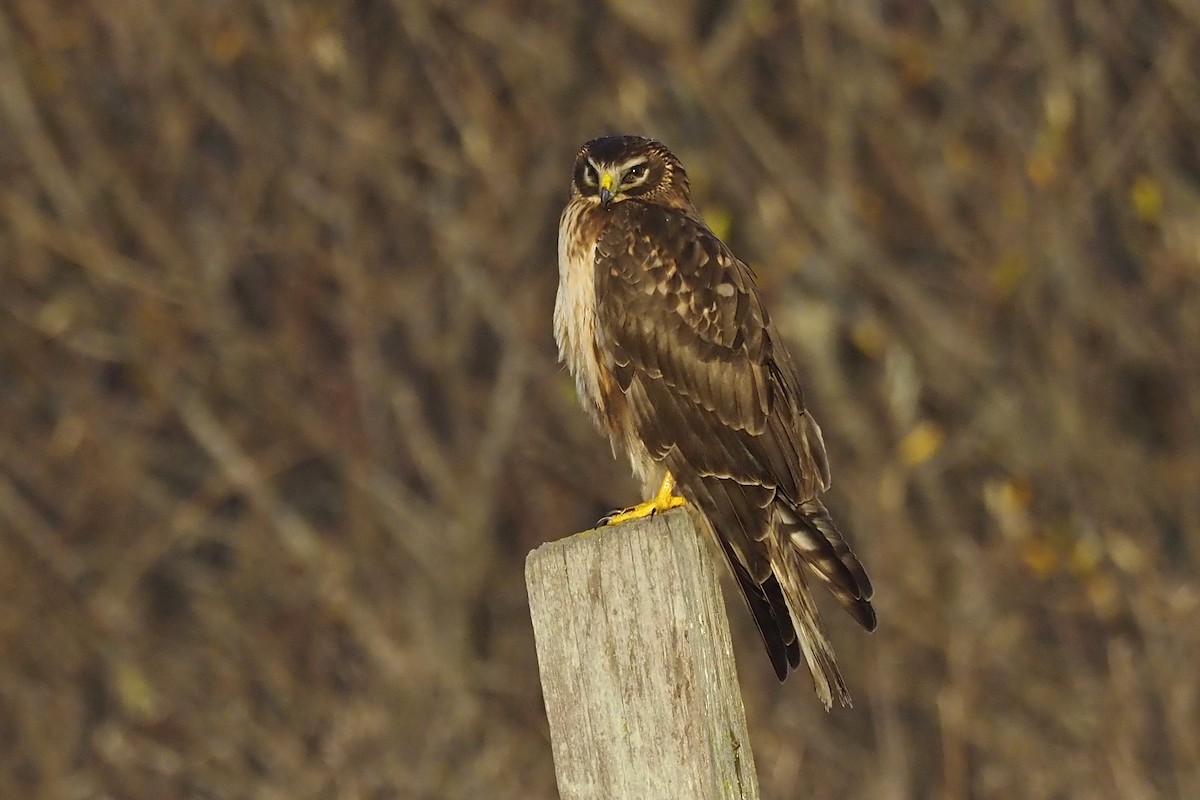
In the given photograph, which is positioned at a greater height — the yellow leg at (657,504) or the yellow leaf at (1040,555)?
the yellow leaf at (1040,555)

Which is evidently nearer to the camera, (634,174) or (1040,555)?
(634,174)

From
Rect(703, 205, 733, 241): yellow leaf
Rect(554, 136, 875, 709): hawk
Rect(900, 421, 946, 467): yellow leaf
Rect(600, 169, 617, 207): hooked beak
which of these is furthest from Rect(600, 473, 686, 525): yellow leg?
Rect(900, 421, 946, 467): yellow leaf

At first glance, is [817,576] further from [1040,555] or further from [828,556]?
[1040,555]

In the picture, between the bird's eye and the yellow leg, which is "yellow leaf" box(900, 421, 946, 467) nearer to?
the bird's eye

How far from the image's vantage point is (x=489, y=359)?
1213 cm

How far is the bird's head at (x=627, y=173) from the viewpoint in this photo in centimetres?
543

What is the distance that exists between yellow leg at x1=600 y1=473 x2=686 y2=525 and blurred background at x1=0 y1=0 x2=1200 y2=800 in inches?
198

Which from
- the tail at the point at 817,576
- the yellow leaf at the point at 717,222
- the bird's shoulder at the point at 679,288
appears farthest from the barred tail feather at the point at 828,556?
the yellow leaf at the point at 717,222

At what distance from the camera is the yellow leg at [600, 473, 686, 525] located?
4.64m

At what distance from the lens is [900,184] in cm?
1138

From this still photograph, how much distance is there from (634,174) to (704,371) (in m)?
0.84

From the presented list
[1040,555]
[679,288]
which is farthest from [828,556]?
[1040,555]

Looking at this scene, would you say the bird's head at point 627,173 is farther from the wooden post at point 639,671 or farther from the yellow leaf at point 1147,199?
the yellow leaf at point 1147,199

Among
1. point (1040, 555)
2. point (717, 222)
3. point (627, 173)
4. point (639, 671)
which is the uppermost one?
point (717, 222)
